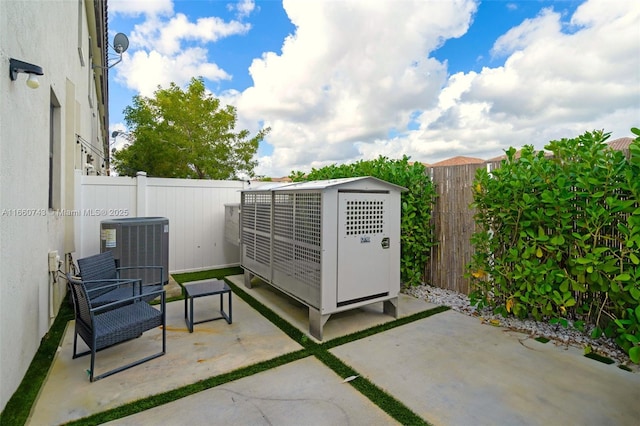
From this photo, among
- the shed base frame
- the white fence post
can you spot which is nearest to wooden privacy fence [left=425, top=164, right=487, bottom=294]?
the shed base frame

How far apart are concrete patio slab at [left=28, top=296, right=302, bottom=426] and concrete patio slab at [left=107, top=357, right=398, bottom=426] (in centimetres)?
31

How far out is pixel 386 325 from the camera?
12.1ft

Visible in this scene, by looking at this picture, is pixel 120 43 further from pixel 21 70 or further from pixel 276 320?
pixel 276 320

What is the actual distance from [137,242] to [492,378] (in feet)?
15.5

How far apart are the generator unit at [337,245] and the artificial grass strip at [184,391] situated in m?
0.61

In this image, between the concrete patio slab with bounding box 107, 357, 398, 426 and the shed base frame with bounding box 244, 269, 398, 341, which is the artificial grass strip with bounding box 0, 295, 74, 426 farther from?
the shed base frame with bounding box 244, 269, 398, 341

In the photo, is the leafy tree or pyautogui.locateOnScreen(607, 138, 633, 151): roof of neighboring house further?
the leafy tree

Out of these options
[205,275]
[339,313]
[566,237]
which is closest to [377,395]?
[339,313]

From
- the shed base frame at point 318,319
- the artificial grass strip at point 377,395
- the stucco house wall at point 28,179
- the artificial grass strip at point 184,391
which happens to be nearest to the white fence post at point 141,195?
the stucco house wall at point 28,179

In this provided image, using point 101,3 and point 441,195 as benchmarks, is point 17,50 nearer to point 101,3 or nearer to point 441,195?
point 441,195

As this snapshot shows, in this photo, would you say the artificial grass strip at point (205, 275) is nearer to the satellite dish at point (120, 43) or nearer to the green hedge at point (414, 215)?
the green hedge at point (414, 215)

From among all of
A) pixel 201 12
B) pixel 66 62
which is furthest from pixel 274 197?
pixel 201 12

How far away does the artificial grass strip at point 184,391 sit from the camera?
2043 mm

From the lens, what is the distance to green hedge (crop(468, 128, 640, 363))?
9.16 feet
